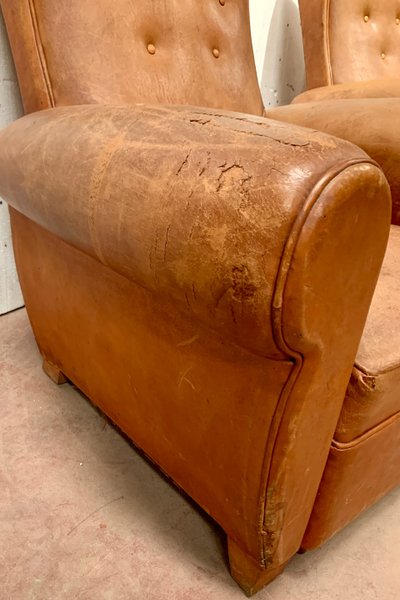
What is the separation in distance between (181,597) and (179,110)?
25.9 inches

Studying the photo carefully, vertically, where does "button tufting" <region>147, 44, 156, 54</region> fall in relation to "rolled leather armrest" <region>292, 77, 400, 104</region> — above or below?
above

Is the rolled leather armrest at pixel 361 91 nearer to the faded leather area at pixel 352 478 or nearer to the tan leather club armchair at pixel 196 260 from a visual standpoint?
the tan leather club armchair at pixel 196 260

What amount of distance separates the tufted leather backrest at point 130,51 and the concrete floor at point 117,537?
642mm

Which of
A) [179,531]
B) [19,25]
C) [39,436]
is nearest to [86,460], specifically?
[39,436]

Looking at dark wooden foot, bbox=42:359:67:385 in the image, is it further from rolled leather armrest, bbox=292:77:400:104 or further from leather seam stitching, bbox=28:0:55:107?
rolled leather armrest, bbox=292:77:400:104

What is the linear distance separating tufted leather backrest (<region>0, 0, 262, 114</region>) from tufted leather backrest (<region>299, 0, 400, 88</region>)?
14.2 inches

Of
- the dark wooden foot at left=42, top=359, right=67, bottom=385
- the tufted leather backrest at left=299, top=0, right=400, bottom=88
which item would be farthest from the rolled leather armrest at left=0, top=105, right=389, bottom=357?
the tufted leather backrest at left=299, top=0, right=400, bottom=88

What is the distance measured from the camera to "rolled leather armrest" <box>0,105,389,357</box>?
0.40 meters

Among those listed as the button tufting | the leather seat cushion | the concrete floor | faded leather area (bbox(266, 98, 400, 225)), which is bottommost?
the concrete floor

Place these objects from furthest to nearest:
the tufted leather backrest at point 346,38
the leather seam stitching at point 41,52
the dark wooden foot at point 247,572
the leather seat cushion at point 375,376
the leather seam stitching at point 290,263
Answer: the tufted leather backrest at point 346,38 → the leather seam stitching at point 41,52 → the dark wooden foot at point 247,572 → the leather seat cushion at point 375,376 → the leather seam stitching at point 290,263

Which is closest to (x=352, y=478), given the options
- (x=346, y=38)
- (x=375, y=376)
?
(x=375, y=376)

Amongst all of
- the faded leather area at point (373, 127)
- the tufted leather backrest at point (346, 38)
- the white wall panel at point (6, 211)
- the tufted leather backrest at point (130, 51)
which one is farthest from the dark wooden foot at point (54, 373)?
the tufted leather backrest at point (346, 38)

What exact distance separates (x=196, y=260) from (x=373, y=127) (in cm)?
61

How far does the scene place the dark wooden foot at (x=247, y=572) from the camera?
2.19 ft
